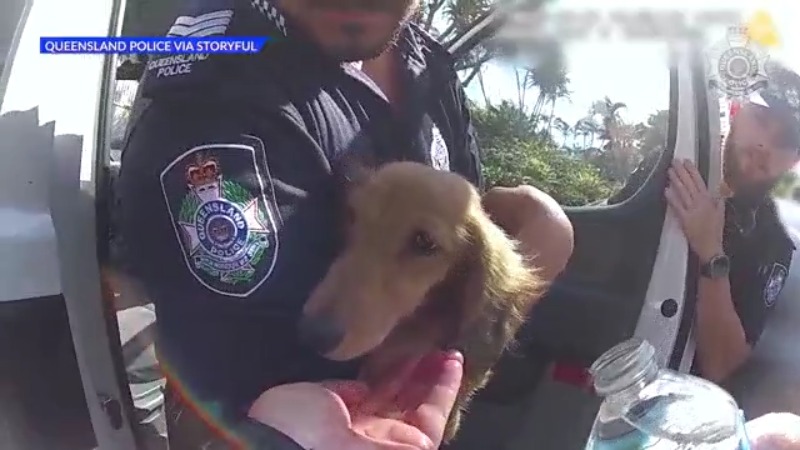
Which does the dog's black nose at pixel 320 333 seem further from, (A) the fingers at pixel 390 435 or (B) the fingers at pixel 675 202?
(B) the fingers at pixel 675 202

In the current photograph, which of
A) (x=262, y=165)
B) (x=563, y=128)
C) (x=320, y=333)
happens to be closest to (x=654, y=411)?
(x=563, y=128)

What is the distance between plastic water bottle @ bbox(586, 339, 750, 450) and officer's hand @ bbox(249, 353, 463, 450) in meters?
0.27

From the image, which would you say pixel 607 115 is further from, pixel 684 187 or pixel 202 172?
pixel 202 172

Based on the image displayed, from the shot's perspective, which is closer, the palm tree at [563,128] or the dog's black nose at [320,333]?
the dog's black nose at [320,333]

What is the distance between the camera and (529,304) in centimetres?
170

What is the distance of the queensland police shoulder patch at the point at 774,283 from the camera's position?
6.00ft

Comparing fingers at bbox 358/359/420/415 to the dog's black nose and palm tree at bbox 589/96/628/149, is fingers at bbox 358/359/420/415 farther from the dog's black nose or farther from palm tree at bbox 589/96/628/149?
palm tree at bbox 589/96/628/149

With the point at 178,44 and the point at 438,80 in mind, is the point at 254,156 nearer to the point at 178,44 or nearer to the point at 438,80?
the point at 178,44

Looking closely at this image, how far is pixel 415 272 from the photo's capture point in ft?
5.09

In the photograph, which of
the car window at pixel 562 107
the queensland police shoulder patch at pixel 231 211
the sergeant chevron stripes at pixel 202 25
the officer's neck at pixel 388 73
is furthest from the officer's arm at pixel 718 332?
the sergeant chevron stripes at pixel 202 25

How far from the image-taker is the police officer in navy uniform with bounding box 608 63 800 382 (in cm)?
174

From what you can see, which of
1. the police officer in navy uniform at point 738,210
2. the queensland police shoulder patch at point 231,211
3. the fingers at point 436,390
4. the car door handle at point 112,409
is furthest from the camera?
the car door handle at point 112,409

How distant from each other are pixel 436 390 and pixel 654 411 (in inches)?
14.3

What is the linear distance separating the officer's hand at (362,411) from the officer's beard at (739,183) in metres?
0.50
